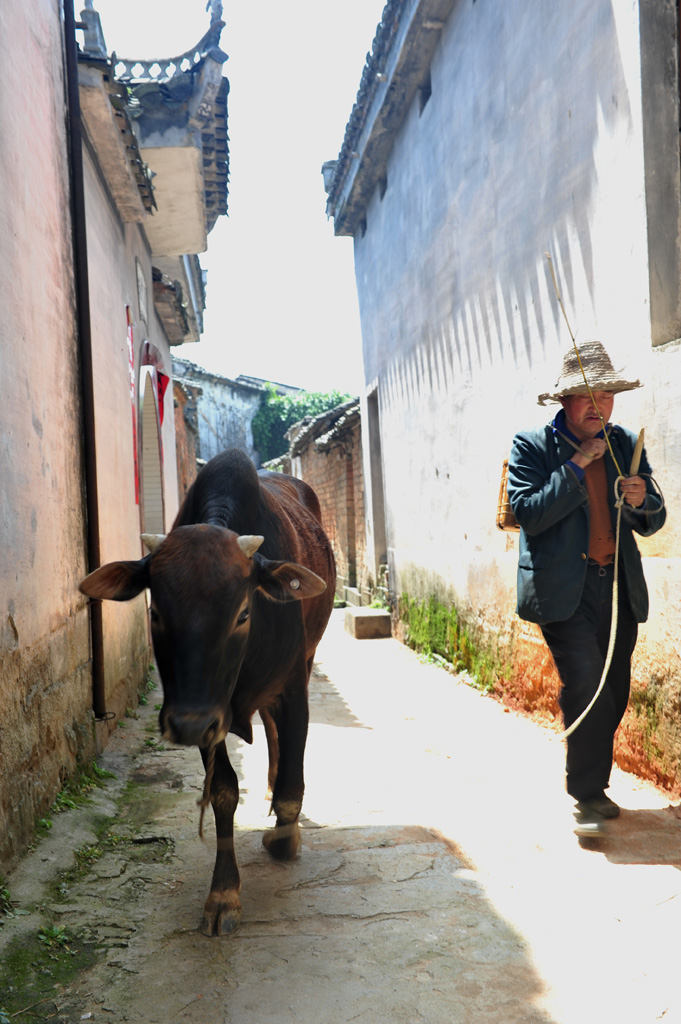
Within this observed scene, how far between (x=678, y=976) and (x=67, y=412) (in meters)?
3.61

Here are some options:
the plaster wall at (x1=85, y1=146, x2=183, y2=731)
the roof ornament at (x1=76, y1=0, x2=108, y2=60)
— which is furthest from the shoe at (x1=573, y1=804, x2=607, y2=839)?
the roof ornament at (x1=76, y1=0, x2=108, y2=60)

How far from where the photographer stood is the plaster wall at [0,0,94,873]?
10.2 feet

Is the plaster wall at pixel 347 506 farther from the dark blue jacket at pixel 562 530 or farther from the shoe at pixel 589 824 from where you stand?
the shoe at pixel 589 824

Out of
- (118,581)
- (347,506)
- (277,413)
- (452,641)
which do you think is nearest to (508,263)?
(452,641)

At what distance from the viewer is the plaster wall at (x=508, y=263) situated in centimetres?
400

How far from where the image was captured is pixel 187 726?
2346 millimetres

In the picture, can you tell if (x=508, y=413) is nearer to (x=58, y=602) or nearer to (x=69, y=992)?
(x=58, y=602)

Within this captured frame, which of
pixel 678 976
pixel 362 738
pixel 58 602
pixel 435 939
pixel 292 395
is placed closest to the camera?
pixel 678 976

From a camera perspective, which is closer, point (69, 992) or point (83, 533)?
point (69, 992)

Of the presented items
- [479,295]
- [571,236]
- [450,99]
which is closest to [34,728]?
[571,236]

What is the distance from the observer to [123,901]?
3006 mm

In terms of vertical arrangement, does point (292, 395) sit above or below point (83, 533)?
above

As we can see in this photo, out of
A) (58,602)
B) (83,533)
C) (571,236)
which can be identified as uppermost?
(571,236)

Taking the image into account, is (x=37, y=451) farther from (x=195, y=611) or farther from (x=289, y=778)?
(x=289, y=778)
